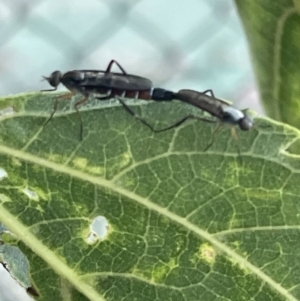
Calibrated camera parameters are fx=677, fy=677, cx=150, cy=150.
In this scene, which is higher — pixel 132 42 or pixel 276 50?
pixel 132 42

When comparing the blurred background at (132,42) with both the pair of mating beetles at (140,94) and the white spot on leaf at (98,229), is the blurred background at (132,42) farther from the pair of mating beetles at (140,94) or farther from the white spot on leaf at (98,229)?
the white spot on leaf at (98,229)

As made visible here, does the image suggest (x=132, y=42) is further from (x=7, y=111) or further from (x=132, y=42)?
(x=7, y=111)

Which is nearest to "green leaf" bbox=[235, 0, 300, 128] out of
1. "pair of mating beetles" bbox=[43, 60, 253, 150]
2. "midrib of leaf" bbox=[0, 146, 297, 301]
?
"pair of mating beetles" bbox=[43, 60, 253, 150]

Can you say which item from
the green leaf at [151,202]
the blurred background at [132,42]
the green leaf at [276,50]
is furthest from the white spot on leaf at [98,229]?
the blurred background at [132,42]

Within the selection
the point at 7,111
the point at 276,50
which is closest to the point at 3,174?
the point at 7,111

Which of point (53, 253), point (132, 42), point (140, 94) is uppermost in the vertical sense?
point (132, 42)

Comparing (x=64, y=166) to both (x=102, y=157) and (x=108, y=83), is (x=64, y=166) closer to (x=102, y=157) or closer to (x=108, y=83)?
(x=102, y=157)

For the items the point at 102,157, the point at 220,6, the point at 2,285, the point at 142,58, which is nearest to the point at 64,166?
the point at 102,157
